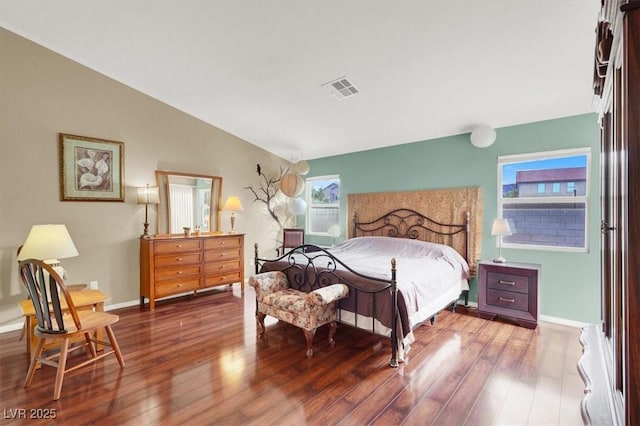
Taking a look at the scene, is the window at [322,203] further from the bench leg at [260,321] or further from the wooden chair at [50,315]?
the wooden chair at [50,315]

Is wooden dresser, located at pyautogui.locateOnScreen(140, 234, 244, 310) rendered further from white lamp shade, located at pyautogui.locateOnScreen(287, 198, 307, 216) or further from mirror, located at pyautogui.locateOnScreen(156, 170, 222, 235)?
white lamp shade, located at pyautogui.locateOnScreen(287, 198, 307, 216)

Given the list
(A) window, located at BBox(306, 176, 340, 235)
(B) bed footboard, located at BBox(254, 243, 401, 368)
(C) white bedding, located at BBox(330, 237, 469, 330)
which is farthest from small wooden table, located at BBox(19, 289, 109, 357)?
(A) window, located at BBox(306, 176, 340, 235)

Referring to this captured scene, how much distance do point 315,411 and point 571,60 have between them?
3.52 metres

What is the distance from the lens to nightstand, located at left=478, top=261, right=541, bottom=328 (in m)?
3.31

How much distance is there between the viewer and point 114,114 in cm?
403

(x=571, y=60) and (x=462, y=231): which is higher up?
(x=571, y=60)

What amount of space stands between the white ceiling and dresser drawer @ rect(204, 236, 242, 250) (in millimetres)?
1989

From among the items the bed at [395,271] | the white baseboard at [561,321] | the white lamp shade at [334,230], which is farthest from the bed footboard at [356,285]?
the white baseboard at [561,321]

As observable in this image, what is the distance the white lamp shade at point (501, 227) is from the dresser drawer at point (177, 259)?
159 inches

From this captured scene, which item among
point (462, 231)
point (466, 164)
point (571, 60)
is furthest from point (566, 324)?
point (571, 60)

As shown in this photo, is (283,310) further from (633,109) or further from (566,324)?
(566,324)

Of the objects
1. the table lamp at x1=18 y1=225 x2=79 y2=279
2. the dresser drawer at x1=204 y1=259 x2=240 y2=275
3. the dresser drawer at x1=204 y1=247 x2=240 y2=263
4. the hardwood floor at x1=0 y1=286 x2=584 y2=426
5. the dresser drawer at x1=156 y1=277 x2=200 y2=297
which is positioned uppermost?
the table lamp at x1=18 y1=225 x2=79 y2=279

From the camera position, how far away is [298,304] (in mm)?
2793

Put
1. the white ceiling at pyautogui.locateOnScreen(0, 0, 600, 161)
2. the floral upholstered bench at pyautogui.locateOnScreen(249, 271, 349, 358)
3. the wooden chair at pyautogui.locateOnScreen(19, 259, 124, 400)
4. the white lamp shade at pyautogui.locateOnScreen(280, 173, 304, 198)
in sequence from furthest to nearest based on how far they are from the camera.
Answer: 1. the white lamp shade at pyautogui.locateOnScreen(280, 173, 304, 198)
2. the floral upholstered bench at pyautogui.locateOnScreen(249, 271, 349, 358)
3. the white ceiling at pyautogui.locateOnScreen(0, 0, 600, 161)
4. the wooden chair at pyautogui.locateOnScreen(19, 259, 124, 400)
